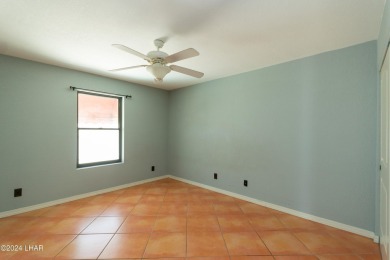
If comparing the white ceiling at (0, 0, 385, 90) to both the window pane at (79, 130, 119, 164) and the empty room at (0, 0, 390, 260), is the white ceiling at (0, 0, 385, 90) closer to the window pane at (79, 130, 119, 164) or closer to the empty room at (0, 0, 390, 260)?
the empty room at (0, 0, 390, 260)

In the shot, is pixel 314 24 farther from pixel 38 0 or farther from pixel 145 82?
pixel 145 82

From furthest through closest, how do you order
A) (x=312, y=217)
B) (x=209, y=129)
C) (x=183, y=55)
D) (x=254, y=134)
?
(x=209, y=129) < (x=254, y=134) < (x=312, y=217) < (x=183, y=55)

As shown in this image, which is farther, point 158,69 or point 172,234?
point 172,234

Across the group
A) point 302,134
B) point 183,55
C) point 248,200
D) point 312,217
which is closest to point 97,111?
point 183,55

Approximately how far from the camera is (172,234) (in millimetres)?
2264

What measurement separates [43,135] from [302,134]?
13.5 ft

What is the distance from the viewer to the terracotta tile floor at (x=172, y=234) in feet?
6.28

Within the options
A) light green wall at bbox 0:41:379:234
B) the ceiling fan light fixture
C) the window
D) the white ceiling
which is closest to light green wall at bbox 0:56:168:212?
light green wall at bbox 0:41:379:234

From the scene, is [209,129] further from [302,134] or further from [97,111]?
[97,111]

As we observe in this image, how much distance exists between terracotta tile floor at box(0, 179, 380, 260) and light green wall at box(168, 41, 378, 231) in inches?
15.0

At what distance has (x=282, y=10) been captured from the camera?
66.3 inches

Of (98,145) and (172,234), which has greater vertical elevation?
(98,145)

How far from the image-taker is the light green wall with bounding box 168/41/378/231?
2.27 m

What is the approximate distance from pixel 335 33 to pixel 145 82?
11.4 feet
